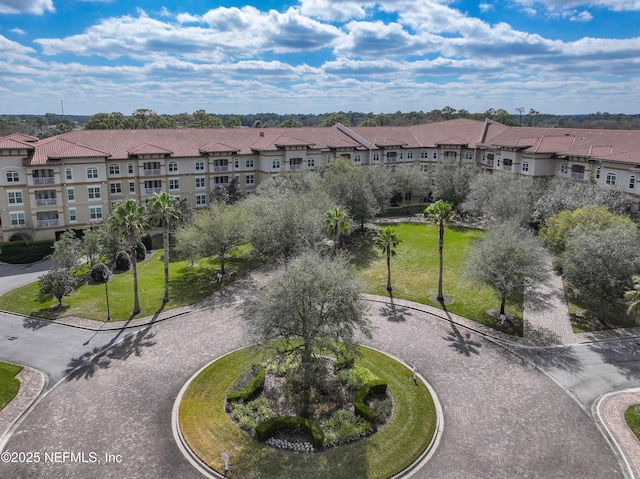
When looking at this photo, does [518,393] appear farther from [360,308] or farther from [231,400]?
[231,400]

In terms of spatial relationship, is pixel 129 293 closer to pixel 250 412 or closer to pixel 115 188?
pixel 250 412

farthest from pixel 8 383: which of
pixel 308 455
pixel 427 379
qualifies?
pixel 427 379

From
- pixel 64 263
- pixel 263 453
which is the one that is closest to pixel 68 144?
pixel 64 263

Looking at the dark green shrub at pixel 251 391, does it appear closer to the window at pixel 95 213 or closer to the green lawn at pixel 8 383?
the green lawn at pixel 8 383

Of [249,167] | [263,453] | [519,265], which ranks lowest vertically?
[263,453]

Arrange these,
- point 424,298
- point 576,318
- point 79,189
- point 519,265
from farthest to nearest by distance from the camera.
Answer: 1. point 79,189
2. point 424,298
3. point 576,318
4. point 519,265

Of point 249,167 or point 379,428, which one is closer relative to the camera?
point 379,428

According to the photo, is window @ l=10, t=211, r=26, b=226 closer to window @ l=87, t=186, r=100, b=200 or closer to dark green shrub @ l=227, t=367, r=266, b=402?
window @ l=87, t=186, r=100, b=200
